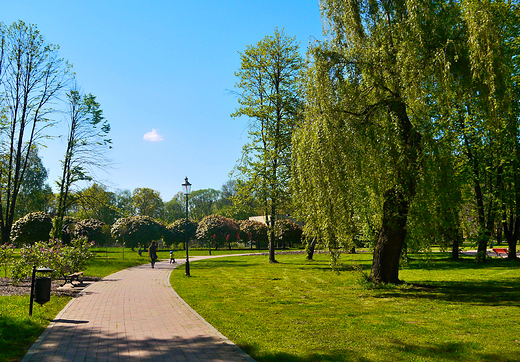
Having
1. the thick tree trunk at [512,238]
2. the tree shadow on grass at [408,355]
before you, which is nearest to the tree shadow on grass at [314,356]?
the tree shadow on grass at [408,355]

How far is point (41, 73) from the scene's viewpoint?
24.9 metres

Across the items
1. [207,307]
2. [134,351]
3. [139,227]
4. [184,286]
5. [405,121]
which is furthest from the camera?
[139,227]

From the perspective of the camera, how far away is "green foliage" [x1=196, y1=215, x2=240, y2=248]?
55.1 meters

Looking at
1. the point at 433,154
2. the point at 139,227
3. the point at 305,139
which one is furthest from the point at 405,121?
the point at 139,227

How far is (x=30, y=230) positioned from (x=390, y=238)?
28402mm

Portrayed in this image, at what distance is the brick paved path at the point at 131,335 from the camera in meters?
5.56

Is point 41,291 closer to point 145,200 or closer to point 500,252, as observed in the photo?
point 500,252

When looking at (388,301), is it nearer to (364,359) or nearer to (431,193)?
(431,193)

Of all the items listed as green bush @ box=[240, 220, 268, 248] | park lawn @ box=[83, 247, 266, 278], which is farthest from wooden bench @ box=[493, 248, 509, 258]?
green bush @ box=[240, 220, 268, 248]


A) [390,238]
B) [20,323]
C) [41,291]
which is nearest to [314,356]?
[20,323]

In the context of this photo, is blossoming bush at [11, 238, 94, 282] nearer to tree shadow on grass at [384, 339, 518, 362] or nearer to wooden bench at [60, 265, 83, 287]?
wooden bench at [60, 265, 83, 287]

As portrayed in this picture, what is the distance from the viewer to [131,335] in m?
6.84

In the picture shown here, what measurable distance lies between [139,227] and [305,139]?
4434cm

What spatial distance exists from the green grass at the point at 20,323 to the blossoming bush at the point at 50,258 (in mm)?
3500
